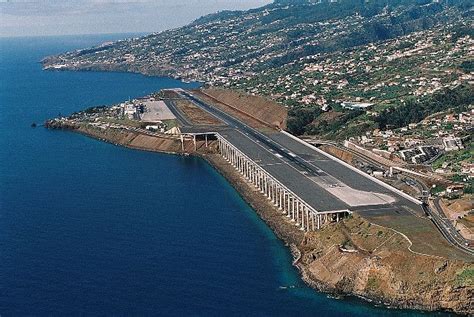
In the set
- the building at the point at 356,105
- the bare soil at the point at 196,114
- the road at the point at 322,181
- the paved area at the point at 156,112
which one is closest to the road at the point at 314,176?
the road at the point at 322,181

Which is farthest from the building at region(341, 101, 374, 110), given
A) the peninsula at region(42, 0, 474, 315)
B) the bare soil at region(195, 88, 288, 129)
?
the bare soil at region(195, 88, 288, 129)

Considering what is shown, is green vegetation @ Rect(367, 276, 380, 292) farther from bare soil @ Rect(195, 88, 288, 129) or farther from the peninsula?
bare soil @ Rect(195, 88, 288, 129)

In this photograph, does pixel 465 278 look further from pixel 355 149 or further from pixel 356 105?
pixel 356 105

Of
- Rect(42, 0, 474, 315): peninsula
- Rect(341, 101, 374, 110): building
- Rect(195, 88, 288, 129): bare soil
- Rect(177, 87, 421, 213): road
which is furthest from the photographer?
Rect(195, 88, 288, 129): bare soil

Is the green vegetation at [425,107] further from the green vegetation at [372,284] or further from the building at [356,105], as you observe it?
the green vegetation at [372,284]

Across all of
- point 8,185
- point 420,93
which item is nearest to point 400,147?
point 420,93

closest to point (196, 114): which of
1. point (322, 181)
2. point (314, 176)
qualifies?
point (314, 176)

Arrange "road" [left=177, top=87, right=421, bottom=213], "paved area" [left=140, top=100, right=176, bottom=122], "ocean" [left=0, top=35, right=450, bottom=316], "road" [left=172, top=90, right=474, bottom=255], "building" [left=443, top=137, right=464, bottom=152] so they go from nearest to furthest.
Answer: "ocean" [left=0, top=35, right=450, bottom=316] → "road" [left=172, top=90, right=474, bottom=255] → "road" [left=177, top=87, right=421, bottom=213] → "building" [left=443, top=137, right=464, bottom=152] → "paved area" [left=140, top=100, right=176, bottom=122]

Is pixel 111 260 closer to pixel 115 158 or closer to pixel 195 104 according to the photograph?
pixel 115 158

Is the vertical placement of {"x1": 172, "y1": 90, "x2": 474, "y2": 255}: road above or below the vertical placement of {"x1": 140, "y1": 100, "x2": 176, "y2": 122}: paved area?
above

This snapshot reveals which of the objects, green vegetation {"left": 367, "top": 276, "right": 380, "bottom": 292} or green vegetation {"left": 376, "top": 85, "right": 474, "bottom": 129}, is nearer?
green vegetation {"left": 367, "top": 276, "right": 380, "bottom": 292}
